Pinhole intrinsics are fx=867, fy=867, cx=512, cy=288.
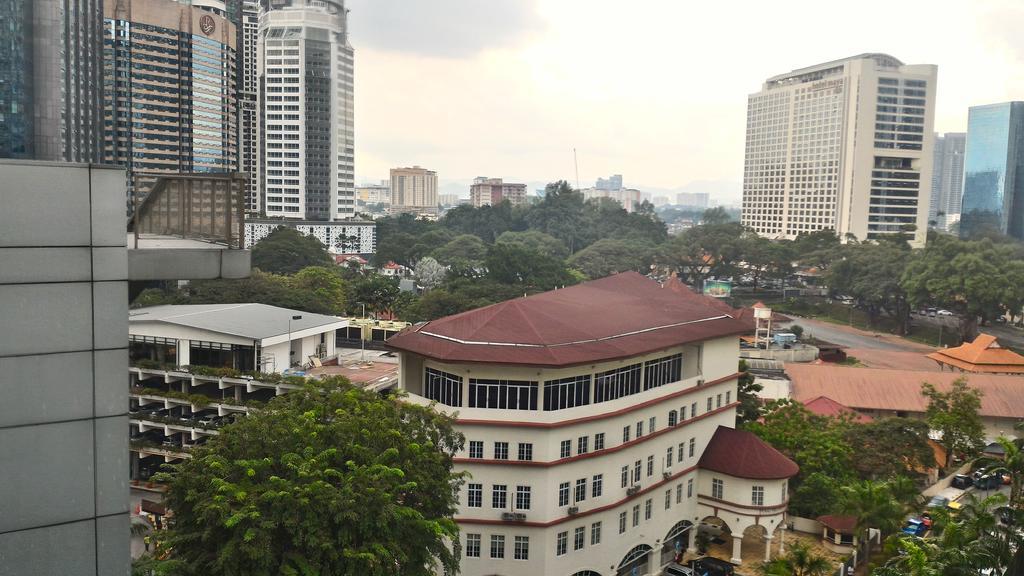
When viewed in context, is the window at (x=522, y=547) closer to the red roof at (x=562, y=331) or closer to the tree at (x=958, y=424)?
the red roof at (x=562, y=331)

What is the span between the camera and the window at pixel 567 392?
25.5 meters

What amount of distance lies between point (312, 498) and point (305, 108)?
4508 inches

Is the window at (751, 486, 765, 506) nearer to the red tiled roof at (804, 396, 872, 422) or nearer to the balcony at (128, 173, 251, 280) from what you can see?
the red tiled roof at (804, 396, 872, 422)

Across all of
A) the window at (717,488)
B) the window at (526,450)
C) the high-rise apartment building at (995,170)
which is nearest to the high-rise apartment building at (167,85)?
the window at (526,450)

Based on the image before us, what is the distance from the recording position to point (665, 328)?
29.3 m

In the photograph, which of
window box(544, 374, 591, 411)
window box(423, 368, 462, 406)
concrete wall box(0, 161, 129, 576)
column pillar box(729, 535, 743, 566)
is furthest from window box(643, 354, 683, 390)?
concrete wall box(0, 161, 129, 576)

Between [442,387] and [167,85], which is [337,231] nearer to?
[167,85]

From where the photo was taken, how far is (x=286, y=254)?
90.2 meters

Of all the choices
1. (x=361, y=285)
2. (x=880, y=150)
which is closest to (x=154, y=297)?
(x=361, y=285)

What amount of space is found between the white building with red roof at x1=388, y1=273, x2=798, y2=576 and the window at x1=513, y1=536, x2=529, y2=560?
0.13 feet

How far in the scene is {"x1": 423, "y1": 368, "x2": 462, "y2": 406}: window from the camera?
25703 millimetres

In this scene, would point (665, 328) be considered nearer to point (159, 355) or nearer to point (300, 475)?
point (300, 475)

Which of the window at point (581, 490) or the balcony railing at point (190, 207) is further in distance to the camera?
the window at point (581, 490)

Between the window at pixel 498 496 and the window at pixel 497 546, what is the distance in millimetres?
857
